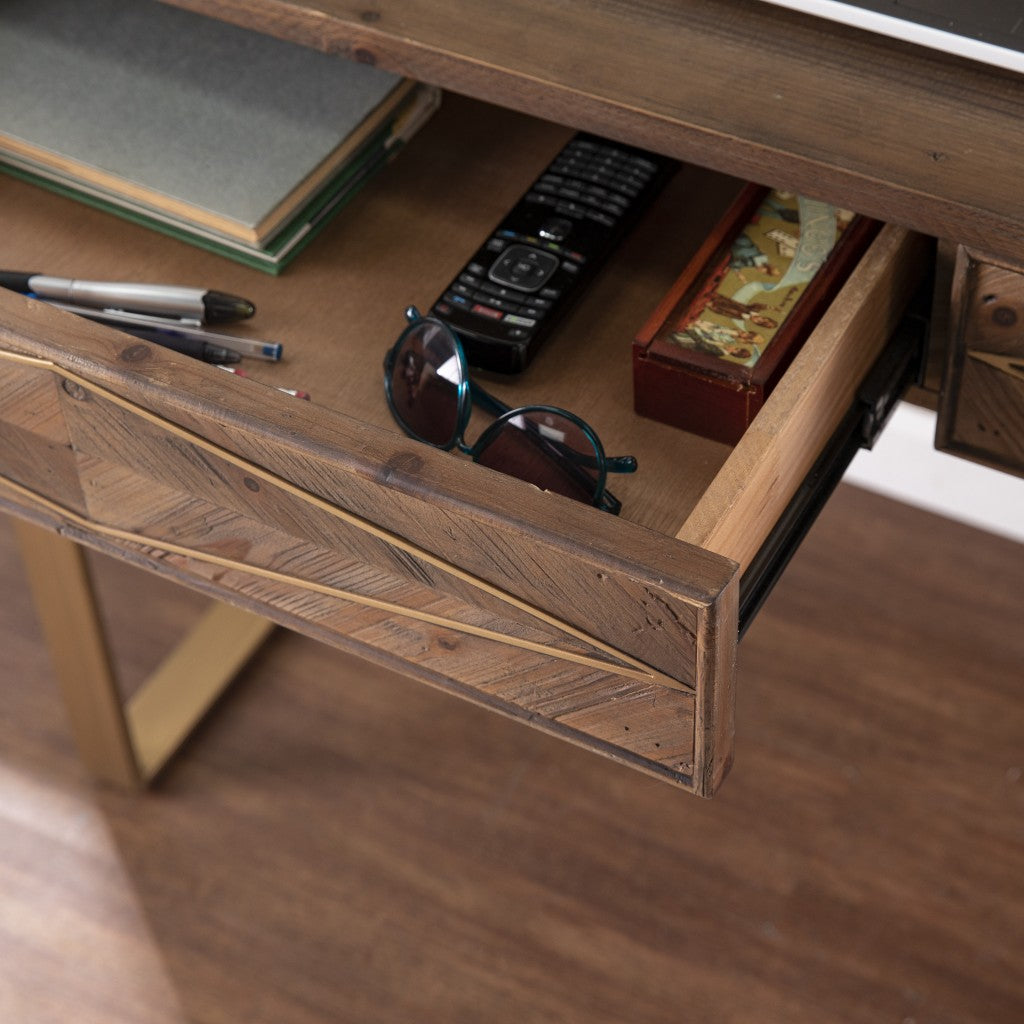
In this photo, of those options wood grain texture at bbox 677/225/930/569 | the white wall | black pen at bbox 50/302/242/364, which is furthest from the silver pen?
the white wall

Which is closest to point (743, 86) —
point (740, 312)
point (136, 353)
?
point (740, 312)

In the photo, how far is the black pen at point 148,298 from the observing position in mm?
817

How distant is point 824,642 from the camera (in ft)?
4.85

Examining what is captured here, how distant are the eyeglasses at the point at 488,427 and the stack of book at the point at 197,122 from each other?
13 centimetres

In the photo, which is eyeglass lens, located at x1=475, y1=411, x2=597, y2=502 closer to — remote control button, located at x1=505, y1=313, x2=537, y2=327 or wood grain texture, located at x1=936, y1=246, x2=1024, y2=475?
remote control button, located at x1=505, y1=313, x2=537, y2=327

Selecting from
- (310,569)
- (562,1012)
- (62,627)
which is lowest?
(562,1012)

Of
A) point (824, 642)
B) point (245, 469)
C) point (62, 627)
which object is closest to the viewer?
point (245, 469)

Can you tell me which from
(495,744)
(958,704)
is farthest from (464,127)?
(958,704)

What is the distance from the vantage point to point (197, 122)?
917 mm

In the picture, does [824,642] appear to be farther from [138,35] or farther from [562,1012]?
[138,35]

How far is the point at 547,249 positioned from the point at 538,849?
674mm

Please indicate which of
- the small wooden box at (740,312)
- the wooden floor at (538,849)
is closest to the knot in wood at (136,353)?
the small wooden box at (740,312)

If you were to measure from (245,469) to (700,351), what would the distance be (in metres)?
0.23

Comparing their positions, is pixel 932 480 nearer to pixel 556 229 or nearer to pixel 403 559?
pixel 556 229
